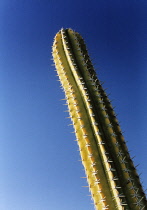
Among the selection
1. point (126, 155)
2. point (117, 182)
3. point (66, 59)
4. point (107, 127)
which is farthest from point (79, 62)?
point (117, 182)

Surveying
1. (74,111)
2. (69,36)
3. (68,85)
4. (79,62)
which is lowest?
(74,111)

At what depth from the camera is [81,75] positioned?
4.30 metres

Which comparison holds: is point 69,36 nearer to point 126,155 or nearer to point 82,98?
point 82,98

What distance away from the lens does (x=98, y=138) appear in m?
3.50

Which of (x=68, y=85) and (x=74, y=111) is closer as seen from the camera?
(x=74, y=111)

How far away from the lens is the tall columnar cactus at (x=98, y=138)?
3193mm

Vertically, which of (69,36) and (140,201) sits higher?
(69,36)

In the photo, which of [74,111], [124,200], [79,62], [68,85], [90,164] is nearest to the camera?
[124,200]

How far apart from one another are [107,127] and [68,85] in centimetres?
101

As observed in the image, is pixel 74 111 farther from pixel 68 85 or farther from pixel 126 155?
pixel 126 155

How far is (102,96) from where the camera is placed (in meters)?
4.13

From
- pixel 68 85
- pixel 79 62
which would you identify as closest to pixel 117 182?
pixel 68 85

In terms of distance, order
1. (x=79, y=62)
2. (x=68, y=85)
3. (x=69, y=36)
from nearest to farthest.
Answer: (x=68, y=85)
(x=79, y=62)
(x=69, y=36)

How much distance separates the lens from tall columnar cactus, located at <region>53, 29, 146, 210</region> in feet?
10.5
